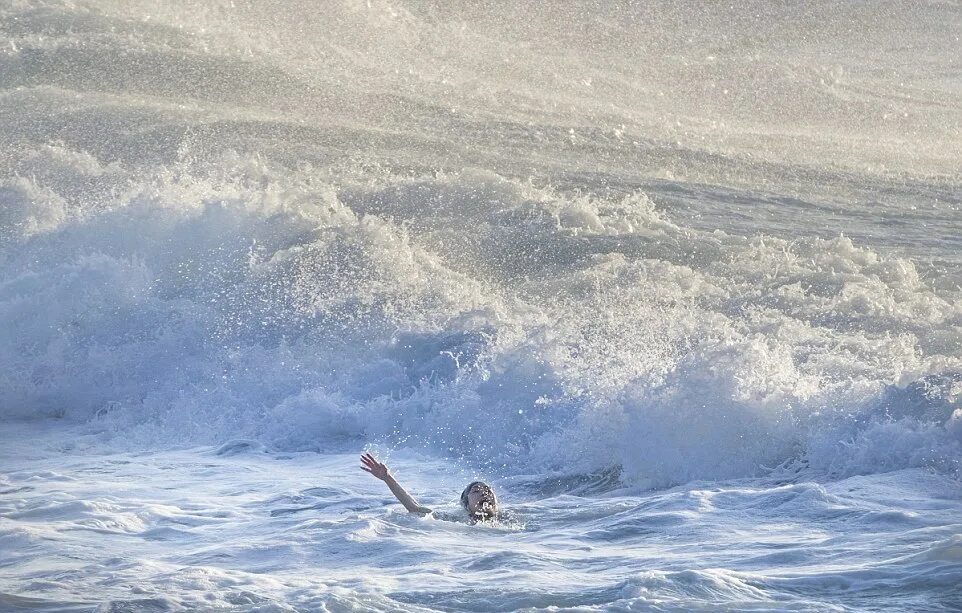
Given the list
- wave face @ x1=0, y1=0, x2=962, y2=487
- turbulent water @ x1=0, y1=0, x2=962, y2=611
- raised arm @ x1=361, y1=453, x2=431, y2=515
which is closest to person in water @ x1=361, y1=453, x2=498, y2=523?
raised arm @ x1=361, y1=453, x2=431, y2=515

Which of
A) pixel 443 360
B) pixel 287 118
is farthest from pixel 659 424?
pixel 287 118

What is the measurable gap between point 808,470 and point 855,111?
16.9 meters

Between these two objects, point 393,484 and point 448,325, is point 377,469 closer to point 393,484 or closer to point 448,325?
point 393,484

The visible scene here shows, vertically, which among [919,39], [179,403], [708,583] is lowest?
[708,583]

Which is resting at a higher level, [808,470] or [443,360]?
[443,360]

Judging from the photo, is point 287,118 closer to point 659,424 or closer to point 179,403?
point 179,403

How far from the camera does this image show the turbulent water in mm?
7836

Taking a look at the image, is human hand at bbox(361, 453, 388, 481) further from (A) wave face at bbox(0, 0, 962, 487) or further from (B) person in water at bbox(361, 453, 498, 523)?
(A) wave face at bbox(0, 0, 962, 487)

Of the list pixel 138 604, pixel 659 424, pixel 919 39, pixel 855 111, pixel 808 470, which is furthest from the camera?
pixel 919 39

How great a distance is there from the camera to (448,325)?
12.9 meters

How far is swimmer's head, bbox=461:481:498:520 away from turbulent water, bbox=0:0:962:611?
0.44 feet

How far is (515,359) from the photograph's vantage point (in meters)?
12.0

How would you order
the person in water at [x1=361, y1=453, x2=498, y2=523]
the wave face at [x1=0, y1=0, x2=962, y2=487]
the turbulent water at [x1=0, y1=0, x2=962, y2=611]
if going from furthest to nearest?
the wave face at [x1=0, y1=0, x2=962, y2=487]
the person in water at [x1=361, y1=453, x2=498, y2=523]
the turbulent water at [x1=0, y1=0, x2=962, y2=611]

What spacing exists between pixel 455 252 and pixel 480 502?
6488 millimetres
